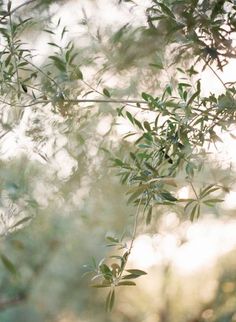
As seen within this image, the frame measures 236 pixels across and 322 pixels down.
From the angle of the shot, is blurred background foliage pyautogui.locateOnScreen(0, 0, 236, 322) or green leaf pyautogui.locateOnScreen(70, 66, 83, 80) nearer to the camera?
green leaf pyautogui.locateOnScreen(70, 66, 83, 80)

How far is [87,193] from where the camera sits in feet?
6.59

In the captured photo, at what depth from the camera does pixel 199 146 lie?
113 cm

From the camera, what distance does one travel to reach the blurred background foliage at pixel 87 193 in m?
1.76

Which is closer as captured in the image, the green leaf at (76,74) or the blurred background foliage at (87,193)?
the green leaf at (76,74)

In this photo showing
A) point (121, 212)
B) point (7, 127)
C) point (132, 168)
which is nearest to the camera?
point (132, 168)

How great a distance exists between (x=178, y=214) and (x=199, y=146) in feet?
2.53

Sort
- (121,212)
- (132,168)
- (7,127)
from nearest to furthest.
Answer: (132,168), (7,127), (121,212)

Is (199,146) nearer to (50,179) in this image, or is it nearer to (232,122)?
(232,122)

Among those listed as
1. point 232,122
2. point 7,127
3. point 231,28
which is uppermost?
point 7,127

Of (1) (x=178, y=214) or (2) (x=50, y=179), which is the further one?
(2) (x=50, y=179)

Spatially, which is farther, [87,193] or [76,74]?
[87,193]

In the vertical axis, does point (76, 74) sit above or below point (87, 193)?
below

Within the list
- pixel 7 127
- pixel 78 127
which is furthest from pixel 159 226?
pixel 7 127

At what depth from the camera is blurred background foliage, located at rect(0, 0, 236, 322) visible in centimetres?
176
